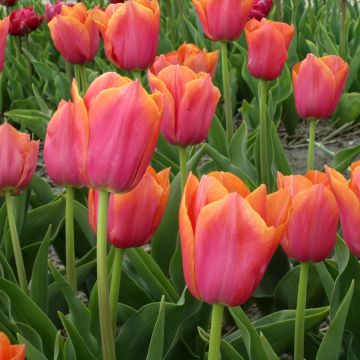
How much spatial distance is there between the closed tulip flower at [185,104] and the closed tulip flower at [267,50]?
46cm

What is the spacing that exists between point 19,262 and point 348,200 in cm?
62

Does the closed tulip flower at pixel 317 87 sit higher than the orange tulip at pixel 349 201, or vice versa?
the orange tulip at pixel 349 201

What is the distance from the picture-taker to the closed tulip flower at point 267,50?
179 centimetres

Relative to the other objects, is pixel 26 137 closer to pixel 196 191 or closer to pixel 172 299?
pixel 172 299

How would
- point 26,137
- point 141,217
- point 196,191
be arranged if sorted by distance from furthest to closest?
point 26,137 → point 141,217 → point 196,191

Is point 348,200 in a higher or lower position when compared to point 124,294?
higher

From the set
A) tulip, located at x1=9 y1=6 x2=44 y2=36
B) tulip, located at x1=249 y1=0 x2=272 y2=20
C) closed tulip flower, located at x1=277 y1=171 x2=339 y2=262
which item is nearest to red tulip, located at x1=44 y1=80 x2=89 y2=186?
closed tulip flower, located at x1=277 y1=171 x2=339 y2=262

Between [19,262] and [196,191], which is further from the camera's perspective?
[19,262]

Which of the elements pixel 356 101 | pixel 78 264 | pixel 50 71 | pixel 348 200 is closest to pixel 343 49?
pixel 356 101

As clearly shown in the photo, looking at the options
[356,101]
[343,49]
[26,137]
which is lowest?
[356,101]

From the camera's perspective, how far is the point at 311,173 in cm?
110

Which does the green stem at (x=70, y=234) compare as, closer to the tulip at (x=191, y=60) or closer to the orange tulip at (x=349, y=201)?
the orange tulip at (x=349, y=201)

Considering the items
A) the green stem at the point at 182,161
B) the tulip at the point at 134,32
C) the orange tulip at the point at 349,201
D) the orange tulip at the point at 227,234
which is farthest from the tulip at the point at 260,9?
the orange tulip at the point at 227,234

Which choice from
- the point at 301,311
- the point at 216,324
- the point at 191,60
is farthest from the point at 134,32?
the point at 216,324
